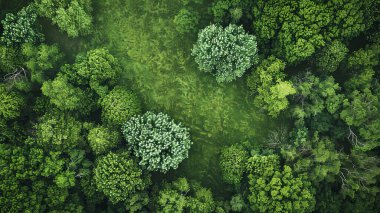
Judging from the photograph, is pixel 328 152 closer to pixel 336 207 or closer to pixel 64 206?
pixel 336 207

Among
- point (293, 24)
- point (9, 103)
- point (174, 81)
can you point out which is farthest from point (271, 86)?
point (9, 103)

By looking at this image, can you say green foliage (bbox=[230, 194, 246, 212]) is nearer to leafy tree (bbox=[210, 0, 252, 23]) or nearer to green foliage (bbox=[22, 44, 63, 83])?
leafy tree (bbox=[210, 0, 252, 23])

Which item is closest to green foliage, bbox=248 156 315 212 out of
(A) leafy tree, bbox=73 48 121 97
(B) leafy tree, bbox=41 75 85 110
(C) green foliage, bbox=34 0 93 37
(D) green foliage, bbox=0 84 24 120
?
(A) leafy tree, bbox=73 48 121 97

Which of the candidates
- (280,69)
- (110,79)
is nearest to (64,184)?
(110,79)

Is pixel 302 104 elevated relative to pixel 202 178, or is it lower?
elevated

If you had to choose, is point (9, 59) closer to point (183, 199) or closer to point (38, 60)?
point (38, 60)

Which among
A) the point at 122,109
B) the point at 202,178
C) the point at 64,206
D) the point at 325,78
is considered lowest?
the point at 64,206

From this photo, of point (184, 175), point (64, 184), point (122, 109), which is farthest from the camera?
point (184, 175)
